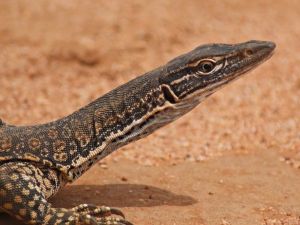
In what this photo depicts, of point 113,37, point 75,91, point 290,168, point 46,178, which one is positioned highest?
point 113,37

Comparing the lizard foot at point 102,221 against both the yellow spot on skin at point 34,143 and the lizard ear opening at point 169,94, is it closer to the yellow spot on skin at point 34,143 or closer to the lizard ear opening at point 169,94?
Answer: the yellow spot on skin at point 34,143

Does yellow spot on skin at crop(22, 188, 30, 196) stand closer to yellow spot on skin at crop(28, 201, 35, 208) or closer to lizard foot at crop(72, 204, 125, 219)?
yellow spot on skin at crop(28, 201, 35, 208)

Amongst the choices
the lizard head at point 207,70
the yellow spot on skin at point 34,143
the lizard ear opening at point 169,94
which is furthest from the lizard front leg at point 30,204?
the lizard head at point 207,70

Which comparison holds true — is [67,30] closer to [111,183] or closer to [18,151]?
[111,183]

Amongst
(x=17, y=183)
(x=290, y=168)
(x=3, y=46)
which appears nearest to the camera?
(x=17, y=183)

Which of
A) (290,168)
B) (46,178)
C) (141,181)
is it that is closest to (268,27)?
(290,168)

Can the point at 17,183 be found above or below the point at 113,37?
below

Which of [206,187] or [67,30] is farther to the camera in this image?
[67,30]

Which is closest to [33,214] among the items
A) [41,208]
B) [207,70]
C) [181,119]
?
[41,208]
